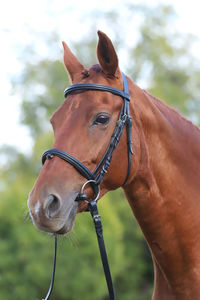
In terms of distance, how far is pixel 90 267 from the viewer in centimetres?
1376

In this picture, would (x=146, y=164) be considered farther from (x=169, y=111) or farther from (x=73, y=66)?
(x=73, y=66)

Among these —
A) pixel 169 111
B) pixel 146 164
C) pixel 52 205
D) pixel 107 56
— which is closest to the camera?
pixel 52 205

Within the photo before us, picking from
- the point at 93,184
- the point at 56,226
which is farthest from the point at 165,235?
the point at 56,226

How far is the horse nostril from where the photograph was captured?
2.73 m

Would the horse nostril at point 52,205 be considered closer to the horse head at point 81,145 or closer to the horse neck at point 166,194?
the horse head at point 81,145

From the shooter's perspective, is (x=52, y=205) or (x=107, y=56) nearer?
(x=52, y=205)

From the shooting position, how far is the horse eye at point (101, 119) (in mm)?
3034

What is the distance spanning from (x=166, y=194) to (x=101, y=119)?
0.81 meters

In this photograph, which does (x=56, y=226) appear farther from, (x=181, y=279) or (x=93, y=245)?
(x=93, y=245)

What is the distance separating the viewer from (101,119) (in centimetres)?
306

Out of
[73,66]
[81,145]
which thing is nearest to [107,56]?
[73,66]

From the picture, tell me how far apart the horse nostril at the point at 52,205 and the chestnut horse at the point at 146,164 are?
0.08 metres

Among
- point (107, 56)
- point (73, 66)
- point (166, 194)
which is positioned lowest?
point (166, 194)

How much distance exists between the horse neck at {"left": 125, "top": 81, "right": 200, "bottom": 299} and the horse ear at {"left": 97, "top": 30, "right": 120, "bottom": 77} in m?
0.29
